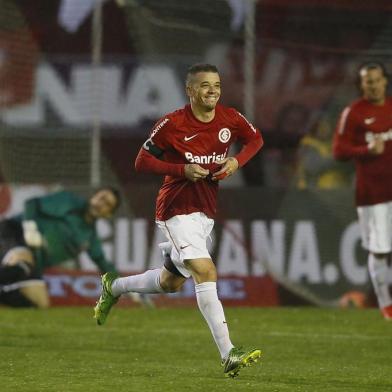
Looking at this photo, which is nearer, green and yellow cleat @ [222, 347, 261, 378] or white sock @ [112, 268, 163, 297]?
green and yellow cleat @ [222, 347, 261, 378]

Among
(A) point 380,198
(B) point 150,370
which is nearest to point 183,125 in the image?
(B) point 150,370

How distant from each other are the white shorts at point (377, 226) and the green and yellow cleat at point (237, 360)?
522cm

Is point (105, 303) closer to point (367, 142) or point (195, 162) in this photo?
point (195, 162)

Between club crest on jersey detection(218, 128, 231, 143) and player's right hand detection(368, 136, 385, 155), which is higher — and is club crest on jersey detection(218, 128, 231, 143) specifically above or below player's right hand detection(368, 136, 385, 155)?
above

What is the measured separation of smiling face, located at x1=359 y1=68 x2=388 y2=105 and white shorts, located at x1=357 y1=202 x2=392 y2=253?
40.2 inches

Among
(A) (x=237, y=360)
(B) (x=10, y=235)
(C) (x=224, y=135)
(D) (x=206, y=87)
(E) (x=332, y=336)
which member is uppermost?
(D) (x=206, y=87)

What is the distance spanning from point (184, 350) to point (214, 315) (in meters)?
2.07

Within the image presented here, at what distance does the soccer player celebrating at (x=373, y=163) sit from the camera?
1287 cm

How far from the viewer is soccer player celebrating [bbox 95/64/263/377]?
8484 millimetres

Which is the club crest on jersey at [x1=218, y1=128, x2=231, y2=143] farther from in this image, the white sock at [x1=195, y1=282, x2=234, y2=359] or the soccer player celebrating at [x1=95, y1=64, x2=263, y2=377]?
the white sock at [x1=195, y1=282, x2=234, y2=359]

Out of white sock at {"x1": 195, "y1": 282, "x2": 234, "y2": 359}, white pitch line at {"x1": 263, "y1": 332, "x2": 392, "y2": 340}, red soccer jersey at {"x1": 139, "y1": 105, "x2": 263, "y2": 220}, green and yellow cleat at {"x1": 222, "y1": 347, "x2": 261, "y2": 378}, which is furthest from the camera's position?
white pitch line at {"x1": 263, "y1": 332, "x2": 392, "y2": 340}

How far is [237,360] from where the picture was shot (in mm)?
7895

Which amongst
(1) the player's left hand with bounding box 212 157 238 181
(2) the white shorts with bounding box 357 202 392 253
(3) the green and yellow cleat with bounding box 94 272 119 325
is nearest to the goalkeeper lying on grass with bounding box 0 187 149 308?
(2) the white shorts with bounding box 357 202 392 253

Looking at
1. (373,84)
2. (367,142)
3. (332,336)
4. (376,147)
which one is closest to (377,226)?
(367,142)
